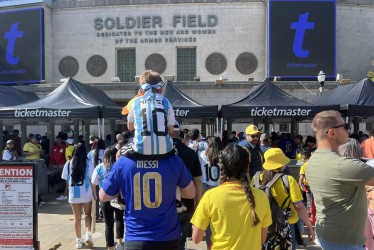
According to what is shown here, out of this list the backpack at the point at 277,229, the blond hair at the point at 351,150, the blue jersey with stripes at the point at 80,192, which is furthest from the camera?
the blue jersey with stripes at the point at 80,192

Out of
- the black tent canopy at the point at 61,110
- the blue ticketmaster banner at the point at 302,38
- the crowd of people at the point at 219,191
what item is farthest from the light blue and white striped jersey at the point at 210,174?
the blue ticketmaster banner at the point at 302,38

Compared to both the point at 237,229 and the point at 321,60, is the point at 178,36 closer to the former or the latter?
the point at 321,60

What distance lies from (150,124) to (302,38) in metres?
20.4

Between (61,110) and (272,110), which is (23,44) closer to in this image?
(61,110)

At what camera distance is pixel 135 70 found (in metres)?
23.1

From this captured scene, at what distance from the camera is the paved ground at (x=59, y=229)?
19.7 ft

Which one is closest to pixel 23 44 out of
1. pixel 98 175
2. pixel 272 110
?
pixel 272 110

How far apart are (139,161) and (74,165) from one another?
3.51 meters

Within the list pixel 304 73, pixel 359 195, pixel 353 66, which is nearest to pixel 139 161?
pixel 359 195

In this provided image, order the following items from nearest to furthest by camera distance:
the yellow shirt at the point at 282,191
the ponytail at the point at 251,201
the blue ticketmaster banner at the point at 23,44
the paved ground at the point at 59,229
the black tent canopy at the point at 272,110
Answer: the ponytail at the point at 251,201
the yellow shirt at the point at 282,191
the paved ground at the point at 59,229
the black tent canopy at the point at 272,110
the blue ticketmaster banner at the point at 23,44

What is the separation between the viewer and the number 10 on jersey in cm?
270

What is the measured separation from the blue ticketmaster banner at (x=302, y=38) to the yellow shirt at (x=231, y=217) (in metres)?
19.6

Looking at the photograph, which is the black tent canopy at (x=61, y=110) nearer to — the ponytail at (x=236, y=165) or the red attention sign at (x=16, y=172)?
the red attention sign at (x=16, y=172)

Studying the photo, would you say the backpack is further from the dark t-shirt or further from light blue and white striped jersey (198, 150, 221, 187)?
light blue and white striped jersey (198, 150, 221, 187)
